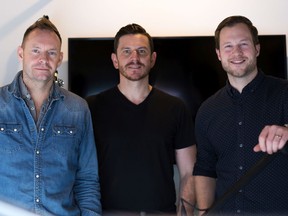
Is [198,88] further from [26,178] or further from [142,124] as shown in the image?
[26,178]

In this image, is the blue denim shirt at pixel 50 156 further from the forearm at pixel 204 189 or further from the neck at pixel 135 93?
the forearm at pixel 204 189

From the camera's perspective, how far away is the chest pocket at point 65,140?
1536 millimetres

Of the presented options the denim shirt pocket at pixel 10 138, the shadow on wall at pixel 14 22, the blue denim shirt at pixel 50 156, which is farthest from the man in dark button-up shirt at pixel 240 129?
the shadow on wall at pixel 14 22

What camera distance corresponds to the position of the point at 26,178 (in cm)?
145

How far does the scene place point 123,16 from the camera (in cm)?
277

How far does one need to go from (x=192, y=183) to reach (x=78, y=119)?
0.67 meters

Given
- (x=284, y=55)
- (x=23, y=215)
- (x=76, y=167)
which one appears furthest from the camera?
(x=284, y=55)

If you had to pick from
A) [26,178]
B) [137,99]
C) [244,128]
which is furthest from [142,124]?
[26,178]

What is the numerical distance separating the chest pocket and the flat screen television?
109cm

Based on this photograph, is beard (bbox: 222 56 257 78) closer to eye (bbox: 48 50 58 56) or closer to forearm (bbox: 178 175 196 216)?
forearm (bbox: 178 175 196 216)

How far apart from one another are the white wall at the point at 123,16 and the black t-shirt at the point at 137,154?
3.21ft

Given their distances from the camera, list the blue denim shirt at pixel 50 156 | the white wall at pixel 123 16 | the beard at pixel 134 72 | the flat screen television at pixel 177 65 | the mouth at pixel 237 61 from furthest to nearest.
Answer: the white wall at pixel 123 16
the flat screen television at pixel 177 65
the beard at pixel 134 72
the mouth at pixel 237 61
the blue denim shirt at pixel 50 156

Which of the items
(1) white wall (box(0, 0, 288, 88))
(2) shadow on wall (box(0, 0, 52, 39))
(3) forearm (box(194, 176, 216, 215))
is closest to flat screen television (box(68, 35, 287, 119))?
(1) white wall (box(0, 0, 288, 88))

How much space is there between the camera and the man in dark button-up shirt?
156 centimetres
